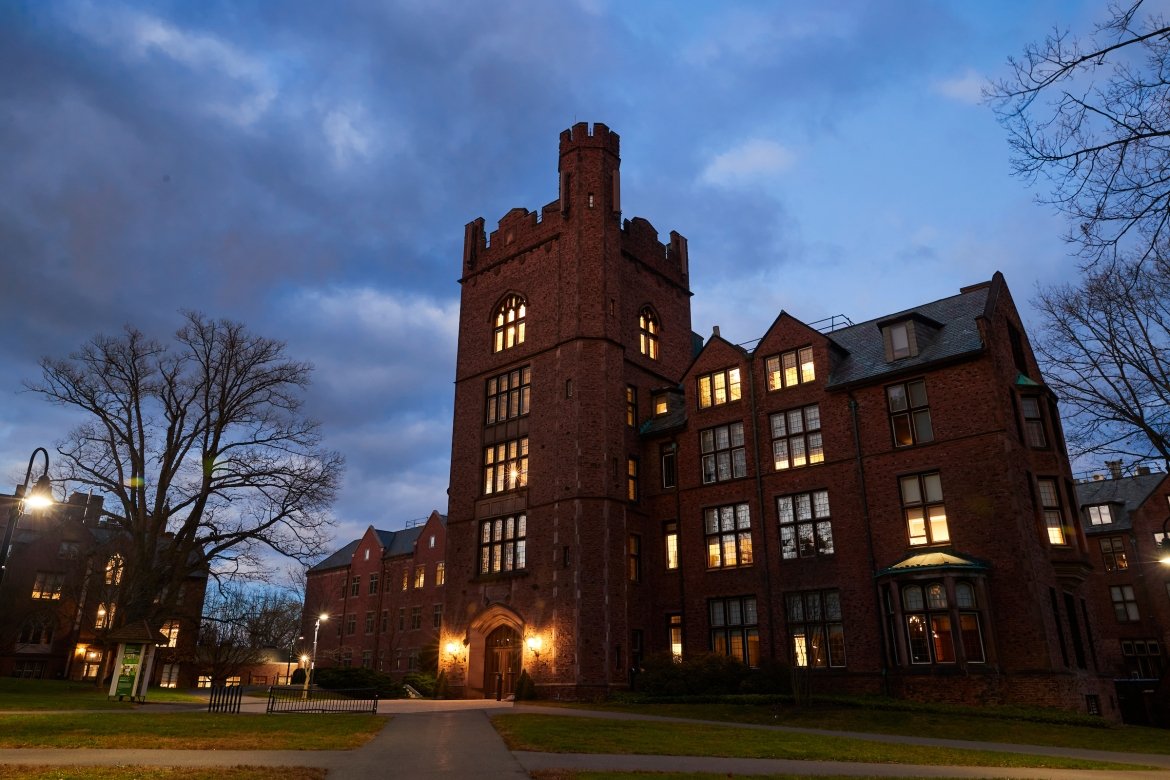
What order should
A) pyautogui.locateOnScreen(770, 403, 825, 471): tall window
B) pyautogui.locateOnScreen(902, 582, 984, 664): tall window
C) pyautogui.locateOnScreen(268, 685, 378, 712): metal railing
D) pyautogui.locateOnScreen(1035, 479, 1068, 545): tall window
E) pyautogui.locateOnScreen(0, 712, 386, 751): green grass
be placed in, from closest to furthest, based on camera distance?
pyautogui.locateOnScreen(0, 712, 386, 751): green grass, pyautogui.locateOnScreen(902, 582, 984, 664): tall window, pyautogui.locateOnScreen(268, 685, 378, 712): metal railing, pyautogui.locateOnScreen(1035, 479, 1068, 545): tall window, pyautogui.locateOnScreen(770, 403, 825, 471): tall window

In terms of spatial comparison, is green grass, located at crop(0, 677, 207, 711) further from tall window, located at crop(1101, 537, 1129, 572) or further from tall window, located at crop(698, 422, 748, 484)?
tall window, located at crop(1101, 537, 1129, 572)

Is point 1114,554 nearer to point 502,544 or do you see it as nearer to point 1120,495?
point 1120,495

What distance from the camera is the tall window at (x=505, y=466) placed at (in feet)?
121

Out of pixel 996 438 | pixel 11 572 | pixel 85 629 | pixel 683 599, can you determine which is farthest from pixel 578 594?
pixel 11 572

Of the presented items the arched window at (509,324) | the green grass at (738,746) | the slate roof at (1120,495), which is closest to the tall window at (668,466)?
the arched window at (509,324)

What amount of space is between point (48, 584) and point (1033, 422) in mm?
63809

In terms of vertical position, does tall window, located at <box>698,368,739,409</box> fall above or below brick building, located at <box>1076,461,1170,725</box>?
above

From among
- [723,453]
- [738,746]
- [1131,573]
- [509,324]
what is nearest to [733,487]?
[723,453]

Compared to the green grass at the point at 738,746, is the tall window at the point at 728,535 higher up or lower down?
higher up

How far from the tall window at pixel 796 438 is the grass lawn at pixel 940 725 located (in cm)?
999

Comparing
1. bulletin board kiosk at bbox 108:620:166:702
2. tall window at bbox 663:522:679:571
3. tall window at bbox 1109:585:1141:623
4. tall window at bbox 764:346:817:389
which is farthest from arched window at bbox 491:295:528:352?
tall window at bbox 1109:585:1141:623

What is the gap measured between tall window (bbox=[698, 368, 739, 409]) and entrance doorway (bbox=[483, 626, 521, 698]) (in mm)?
13342

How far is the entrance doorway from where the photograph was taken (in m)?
34.2

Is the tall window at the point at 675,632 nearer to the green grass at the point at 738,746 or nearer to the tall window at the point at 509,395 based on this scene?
the tall window at the point at 509,395
